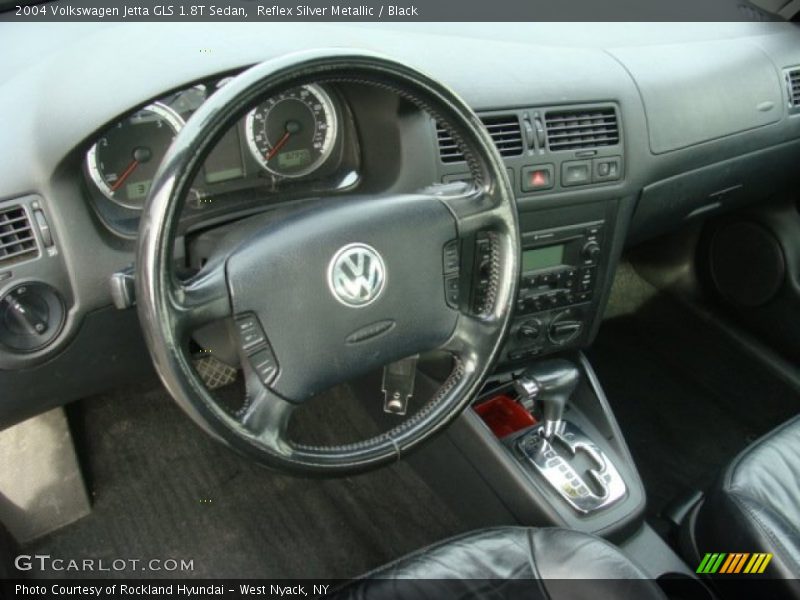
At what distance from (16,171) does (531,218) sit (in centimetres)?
96

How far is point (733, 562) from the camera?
148cm

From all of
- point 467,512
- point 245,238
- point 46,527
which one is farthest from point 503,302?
point 46,527

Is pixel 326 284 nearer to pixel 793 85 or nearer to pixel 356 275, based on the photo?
pixel 356 275

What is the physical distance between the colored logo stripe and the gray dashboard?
568 millimetres

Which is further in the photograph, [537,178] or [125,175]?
[537,178]

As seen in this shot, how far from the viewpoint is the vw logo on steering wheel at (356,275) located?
112 cm

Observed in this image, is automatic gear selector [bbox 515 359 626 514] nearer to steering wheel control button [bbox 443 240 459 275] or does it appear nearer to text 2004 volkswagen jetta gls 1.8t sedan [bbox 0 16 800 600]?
text 2004 volkswagen jetta gls 1.8t sedan [bbox 0 16 800 600]

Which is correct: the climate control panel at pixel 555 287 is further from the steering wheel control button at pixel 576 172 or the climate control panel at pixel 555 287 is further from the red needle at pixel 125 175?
the red needle at pixel 125 175

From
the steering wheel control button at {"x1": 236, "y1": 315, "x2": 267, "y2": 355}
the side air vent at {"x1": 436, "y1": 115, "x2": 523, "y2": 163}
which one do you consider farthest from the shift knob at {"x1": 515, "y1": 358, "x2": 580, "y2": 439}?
the steering wheel control button at {"x1": 236, "y1": 315, "x2": 267, "y2": 355}

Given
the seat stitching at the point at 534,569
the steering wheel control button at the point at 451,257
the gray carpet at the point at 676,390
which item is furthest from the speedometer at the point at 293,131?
the gray carpet at the point at 676,390

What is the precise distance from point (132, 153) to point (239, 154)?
0.18 meters

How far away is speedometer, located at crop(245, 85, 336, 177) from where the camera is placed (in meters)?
1.42

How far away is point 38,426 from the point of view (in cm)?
205

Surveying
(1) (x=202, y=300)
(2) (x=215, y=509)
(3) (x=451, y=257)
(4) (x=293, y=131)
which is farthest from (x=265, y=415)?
(2) (x=215, y=509)
